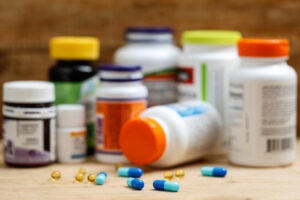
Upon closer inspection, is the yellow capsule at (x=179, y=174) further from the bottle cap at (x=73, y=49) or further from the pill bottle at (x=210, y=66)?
the bottle cap at (x=73, y=49)

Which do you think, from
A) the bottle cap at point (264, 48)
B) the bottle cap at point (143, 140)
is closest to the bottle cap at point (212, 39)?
the bottle cap at point (264, 48)

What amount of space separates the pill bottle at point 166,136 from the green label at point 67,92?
0.17 meters

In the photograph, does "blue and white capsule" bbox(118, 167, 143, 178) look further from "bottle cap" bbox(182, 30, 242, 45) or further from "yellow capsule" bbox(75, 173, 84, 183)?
"bottle cap" bbox(182, 30, 242, 45)

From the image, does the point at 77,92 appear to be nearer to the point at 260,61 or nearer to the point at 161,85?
the point at 161,85

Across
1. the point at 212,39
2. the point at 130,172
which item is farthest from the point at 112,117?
the point at 212,39

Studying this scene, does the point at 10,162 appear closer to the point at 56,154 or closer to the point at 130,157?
the point at 56,154

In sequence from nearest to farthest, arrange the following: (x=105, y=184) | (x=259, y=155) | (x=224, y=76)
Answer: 1. (x=105, y=184)
2. (x=259, y=155)
3. (x=224, y=76)

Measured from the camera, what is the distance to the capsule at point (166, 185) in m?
0.91

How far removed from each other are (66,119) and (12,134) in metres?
0.10

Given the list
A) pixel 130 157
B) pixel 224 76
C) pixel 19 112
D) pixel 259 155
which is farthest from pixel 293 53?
pixel 19 112

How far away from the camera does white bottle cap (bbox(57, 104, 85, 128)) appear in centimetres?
111

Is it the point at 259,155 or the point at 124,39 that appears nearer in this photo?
the point at 259,155

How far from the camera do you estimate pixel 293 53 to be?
1.34 metres

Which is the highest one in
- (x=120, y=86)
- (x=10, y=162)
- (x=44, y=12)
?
(x=44, y=12)
